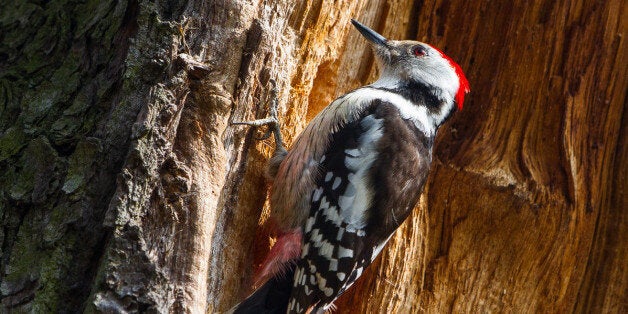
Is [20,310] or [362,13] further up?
[362,13]

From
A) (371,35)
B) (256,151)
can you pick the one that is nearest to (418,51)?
(371,35)

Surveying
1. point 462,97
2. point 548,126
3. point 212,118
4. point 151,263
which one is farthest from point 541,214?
point 151,263

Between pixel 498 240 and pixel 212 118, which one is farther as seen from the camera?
pixel 498 240

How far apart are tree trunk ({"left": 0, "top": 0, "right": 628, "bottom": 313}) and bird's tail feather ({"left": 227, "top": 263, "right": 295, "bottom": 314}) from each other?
84 mm

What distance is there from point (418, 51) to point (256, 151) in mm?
1131

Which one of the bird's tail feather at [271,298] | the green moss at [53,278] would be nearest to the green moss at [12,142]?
the green moss at [53,278]

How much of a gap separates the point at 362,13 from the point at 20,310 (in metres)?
2.29

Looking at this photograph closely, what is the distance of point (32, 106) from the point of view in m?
2.86

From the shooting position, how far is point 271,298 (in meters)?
3.11

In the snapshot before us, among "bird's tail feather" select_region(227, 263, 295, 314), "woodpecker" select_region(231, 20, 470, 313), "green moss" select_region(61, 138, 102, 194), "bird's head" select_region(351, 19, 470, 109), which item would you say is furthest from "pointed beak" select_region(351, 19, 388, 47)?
"green moss" select_region(61, 138, 102, 194)

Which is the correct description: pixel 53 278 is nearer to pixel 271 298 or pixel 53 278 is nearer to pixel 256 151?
pixel 271 298

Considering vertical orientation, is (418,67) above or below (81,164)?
above

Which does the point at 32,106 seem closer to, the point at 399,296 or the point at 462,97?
the point at 399,296

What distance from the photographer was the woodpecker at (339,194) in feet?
10.3
